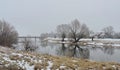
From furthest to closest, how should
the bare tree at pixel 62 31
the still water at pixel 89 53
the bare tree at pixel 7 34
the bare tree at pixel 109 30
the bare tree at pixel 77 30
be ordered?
1. the bare tree at pixel 109 30
2. the bare tree at pixel 62 31
3. the bare tree at pixel 77 30
4. the bare tree at pixel 7 34
5. the still water at pixel 89 53

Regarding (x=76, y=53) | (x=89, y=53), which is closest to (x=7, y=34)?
(x=76, y=53)

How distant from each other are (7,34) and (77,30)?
32433 mm

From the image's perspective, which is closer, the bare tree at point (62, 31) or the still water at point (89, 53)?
the still water at point (89, 53)

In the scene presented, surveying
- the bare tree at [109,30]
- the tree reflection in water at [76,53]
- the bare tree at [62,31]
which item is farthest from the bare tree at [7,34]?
the bare tree at [109,30]

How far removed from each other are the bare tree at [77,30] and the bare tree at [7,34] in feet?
95.1

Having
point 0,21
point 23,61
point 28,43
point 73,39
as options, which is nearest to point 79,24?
point 73,39

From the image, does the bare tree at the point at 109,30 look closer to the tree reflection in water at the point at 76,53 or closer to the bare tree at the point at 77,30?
the bare tree at the point at 77,30

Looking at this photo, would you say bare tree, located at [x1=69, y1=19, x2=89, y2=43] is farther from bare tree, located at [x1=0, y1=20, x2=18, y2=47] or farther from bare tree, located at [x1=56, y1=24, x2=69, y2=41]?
bare tree, located at [x1=0, y1=20, x2=18, y2=47]

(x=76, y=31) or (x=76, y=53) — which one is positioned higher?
(x=76, y=31)

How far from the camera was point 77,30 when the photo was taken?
214ft

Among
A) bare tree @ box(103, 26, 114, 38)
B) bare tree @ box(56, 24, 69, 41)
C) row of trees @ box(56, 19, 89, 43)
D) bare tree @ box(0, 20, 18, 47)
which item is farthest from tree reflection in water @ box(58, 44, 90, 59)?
bare tree @ box(103, 26, 114, 38)

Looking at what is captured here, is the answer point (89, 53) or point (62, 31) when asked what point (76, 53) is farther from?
point (62, 31)

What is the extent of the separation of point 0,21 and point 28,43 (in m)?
10.8

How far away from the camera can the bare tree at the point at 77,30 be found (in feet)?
211
